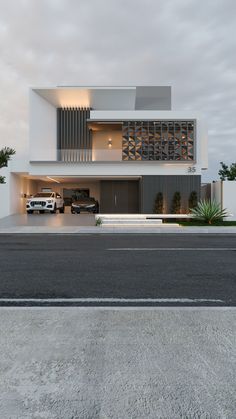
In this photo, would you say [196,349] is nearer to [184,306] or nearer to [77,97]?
[184,306]

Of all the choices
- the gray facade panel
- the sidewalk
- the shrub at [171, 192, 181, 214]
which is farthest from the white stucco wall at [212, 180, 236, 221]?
the sidewalk

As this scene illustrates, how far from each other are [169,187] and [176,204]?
4.21ft

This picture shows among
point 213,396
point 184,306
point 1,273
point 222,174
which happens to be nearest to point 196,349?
point 213,396

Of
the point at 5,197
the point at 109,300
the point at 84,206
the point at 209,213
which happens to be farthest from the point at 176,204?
the point at 109,300

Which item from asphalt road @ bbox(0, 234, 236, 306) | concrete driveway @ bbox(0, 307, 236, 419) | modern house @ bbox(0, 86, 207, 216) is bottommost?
asphalt road @ bbox(0, 234, 236, 306)

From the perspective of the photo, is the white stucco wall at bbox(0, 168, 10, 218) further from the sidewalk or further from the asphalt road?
the asphalt road

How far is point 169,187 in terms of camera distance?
22625 mm

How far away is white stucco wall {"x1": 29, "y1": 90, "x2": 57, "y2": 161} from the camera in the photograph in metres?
23.5

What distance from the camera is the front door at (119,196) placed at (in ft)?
84.9

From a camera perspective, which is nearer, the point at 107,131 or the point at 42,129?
the point at 42,129

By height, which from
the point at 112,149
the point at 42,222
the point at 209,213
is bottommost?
the point at 42,222

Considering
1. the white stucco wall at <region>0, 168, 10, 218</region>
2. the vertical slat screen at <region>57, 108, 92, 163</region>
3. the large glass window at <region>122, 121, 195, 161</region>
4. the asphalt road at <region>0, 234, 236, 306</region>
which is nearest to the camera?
the asphalt road at <region>0, 234, 236, 306</region>

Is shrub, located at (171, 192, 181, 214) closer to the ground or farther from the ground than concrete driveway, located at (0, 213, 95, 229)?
farther from the ground

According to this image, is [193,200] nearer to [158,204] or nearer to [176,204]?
[176,204]
